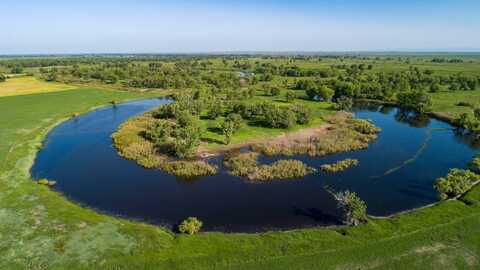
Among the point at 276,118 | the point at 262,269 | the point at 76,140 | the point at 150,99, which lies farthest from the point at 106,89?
the point at 262,269

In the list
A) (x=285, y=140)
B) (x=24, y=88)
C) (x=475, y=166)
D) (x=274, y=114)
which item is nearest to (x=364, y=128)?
(x=274, y=114)

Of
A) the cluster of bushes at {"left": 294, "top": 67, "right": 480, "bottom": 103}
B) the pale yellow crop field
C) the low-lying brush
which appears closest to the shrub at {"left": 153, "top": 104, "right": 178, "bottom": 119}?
the low-lying brush

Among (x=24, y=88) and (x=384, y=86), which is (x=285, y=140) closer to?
(x=384, y=86)

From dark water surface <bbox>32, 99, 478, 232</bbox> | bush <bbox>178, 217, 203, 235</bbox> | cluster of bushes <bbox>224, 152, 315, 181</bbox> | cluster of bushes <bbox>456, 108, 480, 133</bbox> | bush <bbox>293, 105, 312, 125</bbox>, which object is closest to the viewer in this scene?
bush <bbox>178, 217, 203, 235</bbox>

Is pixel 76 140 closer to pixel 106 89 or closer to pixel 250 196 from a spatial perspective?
pixel 250 196

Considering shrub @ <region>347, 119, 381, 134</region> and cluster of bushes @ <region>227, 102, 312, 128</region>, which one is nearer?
shrub @ <region>347, 119, 381, 134</region>

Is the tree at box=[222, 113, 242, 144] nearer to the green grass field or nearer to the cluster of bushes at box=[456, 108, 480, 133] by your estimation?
the green grass field

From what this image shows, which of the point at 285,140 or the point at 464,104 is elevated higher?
the point at 464,104
